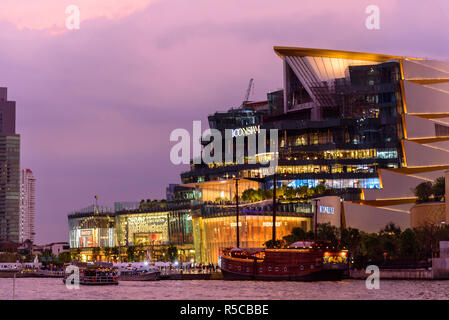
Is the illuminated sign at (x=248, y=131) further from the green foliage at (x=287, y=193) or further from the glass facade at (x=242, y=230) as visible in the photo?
the glass facade at (x=242, y=230)

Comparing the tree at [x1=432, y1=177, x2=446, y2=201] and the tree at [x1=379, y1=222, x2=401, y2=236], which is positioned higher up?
the tree at [x1=432, y1=177, x2=446, y2=201]

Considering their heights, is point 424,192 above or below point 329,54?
below

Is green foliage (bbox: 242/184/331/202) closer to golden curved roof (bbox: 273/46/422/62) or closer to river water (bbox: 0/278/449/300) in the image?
golden curved roof (bbox: 273/46/422/62)

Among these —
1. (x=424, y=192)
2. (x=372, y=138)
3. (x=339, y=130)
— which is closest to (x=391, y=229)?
(x=424, y=192)

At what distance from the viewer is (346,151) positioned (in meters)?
186

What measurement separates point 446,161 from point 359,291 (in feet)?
298

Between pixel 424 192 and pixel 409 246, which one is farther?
pixel 424 192

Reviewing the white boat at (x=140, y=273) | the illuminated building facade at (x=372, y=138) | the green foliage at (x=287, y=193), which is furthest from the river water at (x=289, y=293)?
the green foliage at (x=287, y=193)

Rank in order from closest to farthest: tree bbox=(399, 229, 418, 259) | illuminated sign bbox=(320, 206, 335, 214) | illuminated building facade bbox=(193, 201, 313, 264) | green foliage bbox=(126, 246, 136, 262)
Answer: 1. tree bbox=(399, 229, 418, 259)
2. illuminated sign bbox=(320, 206, 335, 214)
3. illuminated building facade bbox=(193, 201, 313, 264)
4. green foliage bbox=(126, 246, 136, 262)

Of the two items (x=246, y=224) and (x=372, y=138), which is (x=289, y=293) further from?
(x=372, y=138)

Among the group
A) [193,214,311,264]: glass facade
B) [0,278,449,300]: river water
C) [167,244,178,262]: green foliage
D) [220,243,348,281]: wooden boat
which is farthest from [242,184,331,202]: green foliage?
[0,278,449,300]: river water

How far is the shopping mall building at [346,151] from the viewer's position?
16850 cm

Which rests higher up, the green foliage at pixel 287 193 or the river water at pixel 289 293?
the green foliage at pixel 287 193

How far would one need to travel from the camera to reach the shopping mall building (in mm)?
168500
